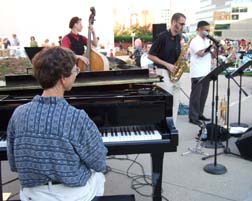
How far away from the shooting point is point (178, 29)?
4.57 meters

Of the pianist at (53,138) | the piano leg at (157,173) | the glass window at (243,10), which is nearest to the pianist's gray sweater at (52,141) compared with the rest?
the pianist at (53,138)

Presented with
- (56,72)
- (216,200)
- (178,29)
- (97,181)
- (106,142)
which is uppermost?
(178,29)

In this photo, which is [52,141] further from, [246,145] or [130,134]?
[246,145]

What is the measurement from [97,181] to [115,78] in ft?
3.73

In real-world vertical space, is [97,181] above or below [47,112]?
below

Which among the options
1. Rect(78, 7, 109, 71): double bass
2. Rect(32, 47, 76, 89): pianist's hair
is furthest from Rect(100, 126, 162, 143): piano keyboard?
Rect(78, 7, 109, 71): double bass

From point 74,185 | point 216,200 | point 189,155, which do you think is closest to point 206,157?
point 189,155


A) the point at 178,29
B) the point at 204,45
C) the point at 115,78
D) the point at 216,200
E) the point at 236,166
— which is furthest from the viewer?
the point at 204,45

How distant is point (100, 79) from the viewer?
3.04m

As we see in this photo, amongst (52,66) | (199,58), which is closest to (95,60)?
(199,58)

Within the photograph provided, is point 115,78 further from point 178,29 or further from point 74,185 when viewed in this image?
point 178,29

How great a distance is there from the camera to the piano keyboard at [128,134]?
2508 mm

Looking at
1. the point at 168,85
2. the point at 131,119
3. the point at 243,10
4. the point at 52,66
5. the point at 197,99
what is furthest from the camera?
the point at 243,10

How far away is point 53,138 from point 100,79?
4.48ft
